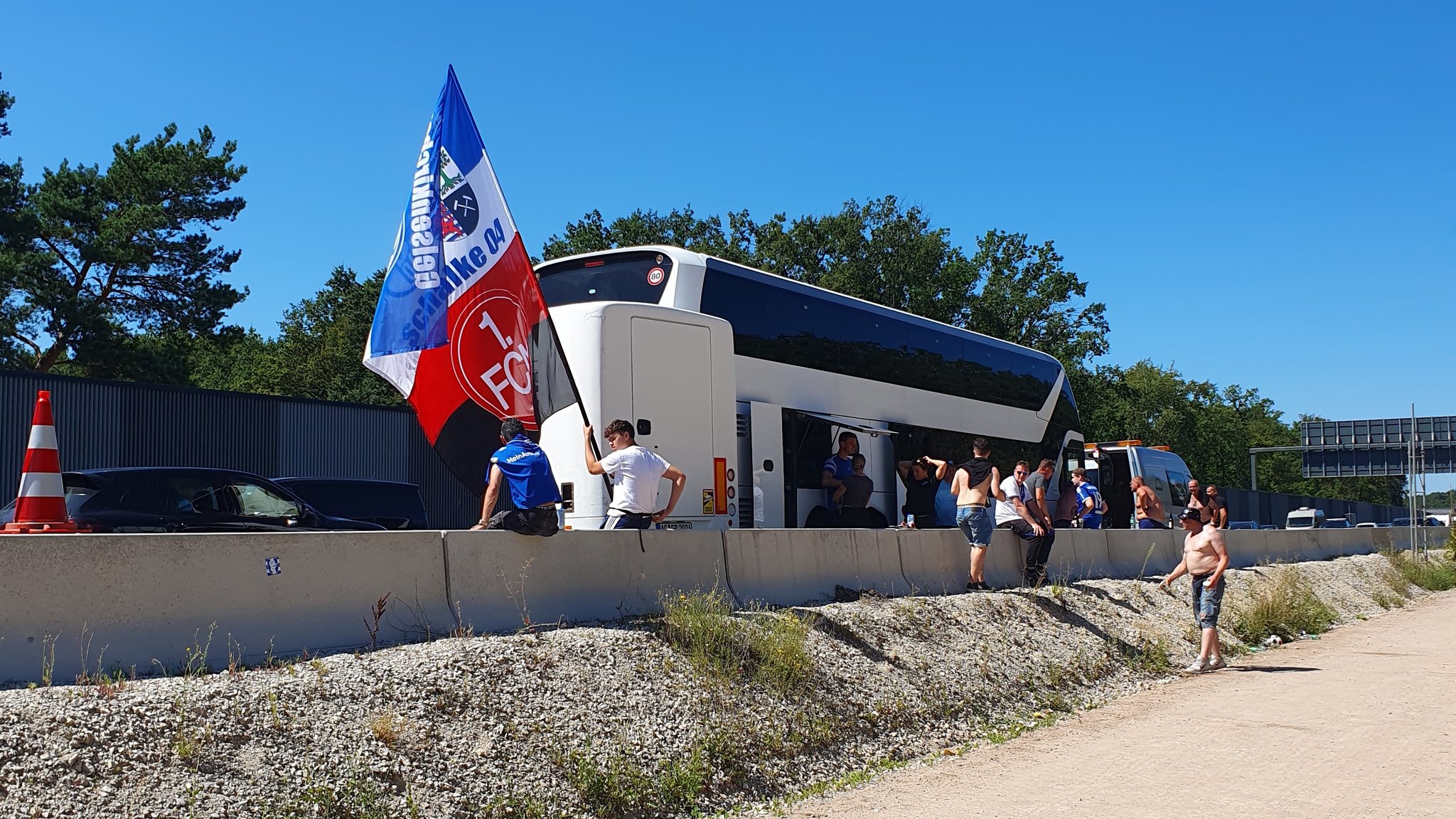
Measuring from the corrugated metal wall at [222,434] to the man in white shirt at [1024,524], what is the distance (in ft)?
26.7

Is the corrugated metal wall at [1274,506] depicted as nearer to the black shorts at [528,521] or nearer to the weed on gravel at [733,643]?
the weed on gravel at [733,643]

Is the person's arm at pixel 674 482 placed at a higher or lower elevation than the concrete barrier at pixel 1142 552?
higher

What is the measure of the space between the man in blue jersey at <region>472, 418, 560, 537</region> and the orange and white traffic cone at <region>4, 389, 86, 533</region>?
2811 millimetres

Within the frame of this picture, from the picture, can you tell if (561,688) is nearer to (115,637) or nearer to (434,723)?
(434,723)

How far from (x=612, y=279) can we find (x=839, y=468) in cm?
377

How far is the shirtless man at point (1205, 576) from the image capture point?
1368 centimetres

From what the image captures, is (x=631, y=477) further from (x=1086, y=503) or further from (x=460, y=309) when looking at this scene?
(x=1086, y=503)

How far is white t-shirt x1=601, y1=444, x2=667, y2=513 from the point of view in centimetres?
991

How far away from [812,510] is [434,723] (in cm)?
999

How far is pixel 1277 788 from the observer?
7.57 meters

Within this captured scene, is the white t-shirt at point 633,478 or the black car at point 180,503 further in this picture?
the black car at point 180,503

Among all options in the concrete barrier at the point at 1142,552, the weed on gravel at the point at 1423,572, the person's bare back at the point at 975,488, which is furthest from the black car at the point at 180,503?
the weed on gravel at the point at 1423,572

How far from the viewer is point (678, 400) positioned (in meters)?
13.8

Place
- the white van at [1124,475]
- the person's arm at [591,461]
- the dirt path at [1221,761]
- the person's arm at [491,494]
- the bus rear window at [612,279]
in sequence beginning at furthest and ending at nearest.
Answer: the white van at [1124,475] → the bus rear window at [612,279] → the person's arm at [591,461] → the person's arm at [491,494] → the dirt path at [1221,761]
